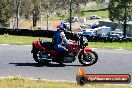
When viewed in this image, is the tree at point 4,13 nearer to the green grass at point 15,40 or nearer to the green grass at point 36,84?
the green grass at point 15,40

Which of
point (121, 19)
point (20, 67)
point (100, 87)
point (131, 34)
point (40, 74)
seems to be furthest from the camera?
point (131, 34)

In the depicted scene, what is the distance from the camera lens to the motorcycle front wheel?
16703 millimetres

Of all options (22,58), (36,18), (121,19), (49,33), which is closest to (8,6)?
(36,18)

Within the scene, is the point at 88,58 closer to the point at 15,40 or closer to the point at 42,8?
the point at 15,40

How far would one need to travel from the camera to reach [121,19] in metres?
64.8

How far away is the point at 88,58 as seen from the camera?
1672 cm

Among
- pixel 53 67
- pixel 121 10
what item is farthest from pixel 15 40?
pixel 121 10

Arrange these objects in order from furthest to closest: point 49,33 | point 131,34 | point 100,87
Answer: point 131,34 → point 49,33 → point 100,87

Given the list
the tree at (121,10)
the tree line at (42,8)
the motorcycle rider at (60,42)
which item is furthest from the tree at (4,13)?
the motorcycle rider at (60,42)

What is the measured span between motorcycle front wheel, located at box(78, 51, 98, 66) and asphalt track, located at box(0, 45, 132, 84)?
19 centimetres

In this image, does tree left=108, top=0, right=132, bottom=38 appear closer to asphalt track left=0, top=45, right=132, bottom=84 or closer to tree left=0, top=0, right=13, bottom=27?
tree left=0, top=0, right=13, bottom=27

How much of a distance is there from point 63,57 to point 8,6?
5871cm

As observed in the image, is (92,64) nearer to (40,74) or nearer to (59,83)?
(40,74)

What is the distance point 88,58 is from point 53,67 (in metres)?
1.50
